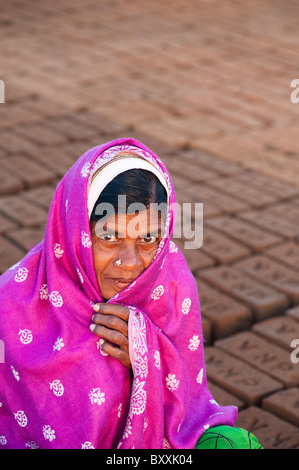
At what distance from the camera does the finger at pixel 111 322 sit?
182 cm

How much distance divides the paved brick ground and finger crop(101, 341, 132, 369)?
88 centimetres

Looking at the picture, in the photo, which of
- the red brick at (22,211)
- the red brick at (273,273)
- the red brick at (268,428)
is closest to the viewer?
the red brick at (268,428)

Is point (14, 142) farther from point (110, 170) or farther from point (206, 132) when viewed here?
point (110, 170)

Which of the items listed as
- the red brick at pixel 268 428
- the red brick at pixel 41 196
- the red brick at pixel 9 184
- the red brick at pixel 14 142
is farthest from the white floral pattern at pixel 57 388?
the red brick at pixel 14 142

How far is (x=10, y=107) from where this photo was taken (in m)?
5.51

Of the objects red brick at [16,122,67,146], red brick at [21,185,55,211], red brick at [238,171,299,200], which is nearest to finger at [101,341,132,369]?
red brick at [21,185,55,211]

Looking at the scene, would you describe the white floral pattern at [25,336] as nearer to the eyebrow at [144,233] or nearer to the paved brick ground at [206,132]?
the eyebrow at [144,233]

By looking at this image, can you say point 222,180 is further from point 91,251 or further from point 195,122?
point 91,251

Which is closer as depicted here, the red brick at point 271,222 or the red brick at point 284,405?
the red brick at point 284,405

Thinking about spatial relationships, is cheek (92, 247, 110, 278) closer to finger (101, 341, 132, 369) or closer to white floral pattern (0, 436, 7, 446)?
finger (101, 341, 132, 369)

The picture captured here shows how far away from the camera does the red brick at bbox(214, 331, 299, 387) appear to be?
2844 mm

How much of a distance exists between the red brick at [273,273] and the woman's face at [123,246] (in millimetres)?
1702

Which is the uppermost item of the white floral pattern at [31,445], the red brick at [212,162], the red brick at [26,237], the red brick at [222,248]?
the white floral pattern at [31,445]
